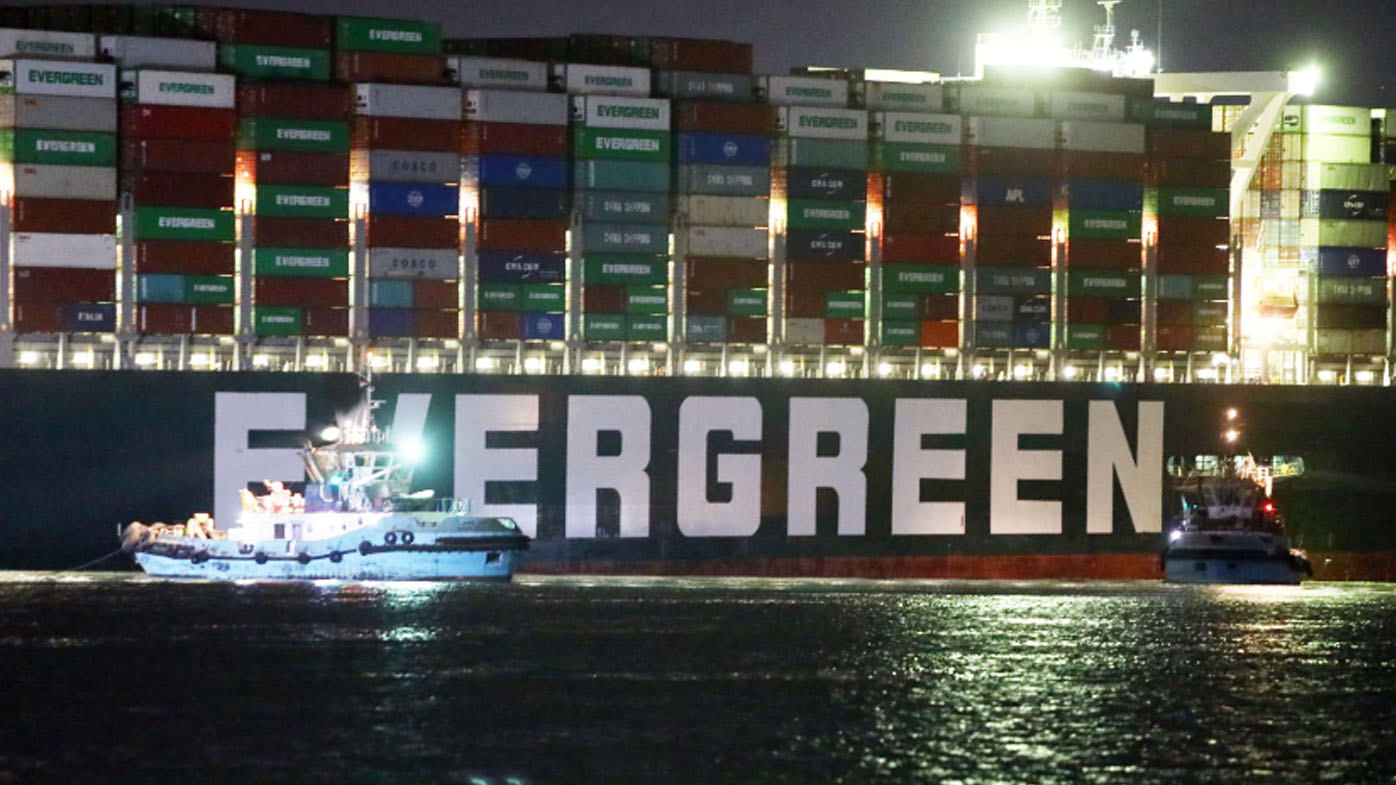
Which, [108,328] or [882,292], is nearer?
[108,328]

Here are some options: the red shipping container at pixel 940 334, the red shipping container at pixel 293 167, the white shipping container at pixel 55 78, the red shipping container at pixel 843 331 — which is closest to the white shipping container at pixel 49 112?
the white shipping container at pixel 55 78

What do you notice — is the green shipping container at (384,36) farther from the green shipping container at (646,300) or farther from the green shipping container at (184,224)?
the green shipping container at (646,300)

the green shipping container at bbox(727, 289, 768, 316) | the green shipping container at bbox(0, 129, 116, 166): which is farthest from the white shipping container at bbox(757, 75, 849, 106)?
the green shipping container at bbox(0, 129, 116, 166)

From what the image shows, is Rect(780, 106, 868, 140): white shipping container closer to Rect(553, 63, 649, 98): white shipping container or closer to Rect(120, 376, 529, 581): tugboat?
Rect(553, 63, 649, 98): white shipping container

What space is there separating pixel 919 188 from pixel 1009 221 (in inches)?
84.3

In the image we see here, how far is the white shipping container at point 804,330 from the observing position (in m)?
46.1

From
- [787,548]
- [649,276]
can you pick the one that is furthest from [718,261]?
[787,548]

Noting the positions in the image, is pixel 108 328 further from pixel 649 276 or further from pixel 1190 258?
pixel 1190 258

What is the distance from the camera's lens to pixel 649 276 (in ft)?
149

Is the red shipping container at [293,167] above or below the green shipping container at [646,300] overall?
above

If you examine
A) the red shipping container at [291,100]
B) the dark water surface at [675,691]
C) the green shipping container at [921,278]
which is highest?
the red shipping container at [291,100]

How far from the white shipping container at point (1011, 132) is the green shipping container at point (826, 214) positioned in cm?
308

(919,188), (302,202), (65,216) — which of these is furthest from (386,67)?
(919,188)

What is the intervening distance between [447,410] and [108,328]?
257 inches
